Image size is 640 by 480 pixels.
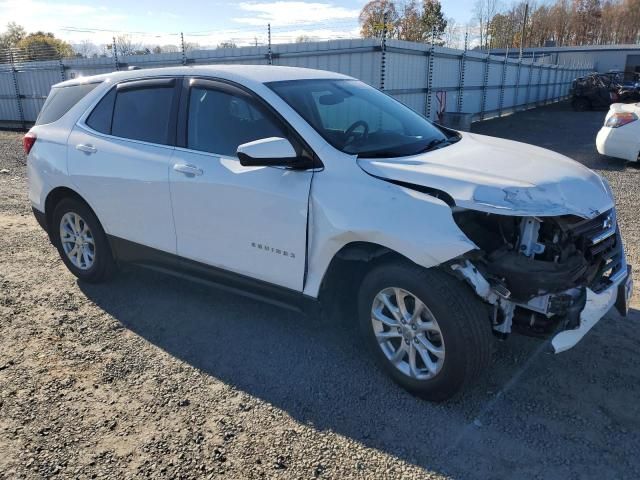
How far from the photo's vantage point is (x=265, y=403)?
3.05 metres

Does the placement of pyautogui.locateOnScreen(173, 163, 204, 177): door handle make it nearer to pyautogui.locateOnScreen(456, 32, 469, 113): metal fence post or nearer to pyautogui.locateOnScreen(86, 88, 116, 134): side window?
pyautogui.locateOnScreen(86, 88, 116, 134): side window

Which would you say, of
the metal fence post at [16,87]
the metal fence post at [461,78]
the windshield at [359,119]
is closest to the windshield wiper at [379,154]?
the windshield at [359,119]

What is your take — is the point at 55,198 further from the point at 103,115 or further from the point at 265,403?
the point at 265,403

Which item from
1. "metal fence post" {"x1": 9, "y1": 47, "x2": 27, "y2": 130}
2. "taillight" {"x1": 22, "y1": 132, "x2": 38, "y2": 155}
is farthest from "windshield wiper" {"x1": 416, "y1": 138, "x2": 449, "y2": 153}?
"metal fence post" {"x1": 9, "y1": 47, "x2": 27, "y2": 130}

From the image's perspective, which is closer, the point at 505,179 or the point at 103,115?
the point at 505,179

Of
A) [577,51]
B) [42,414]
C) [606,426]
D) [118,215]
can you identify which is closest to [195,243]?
[118,215]

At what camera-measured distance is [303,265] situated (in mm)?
3225

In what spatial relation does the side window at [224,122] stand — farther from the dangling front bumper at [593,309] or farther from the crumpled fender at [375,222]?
the dangling front bumper at [593,309]

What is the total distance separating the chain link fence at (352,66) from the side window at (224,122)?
32.0ft

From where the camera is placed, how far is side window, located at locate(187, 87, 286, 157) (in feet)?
11.3

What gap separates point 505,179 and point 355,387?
1.50 meters

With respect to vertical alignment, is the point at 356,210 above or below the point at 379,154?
below

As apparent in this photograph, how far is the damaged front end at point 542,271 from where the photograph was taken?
2701mm

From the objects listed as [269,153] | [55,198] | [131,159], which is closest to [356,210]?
[269,153]
